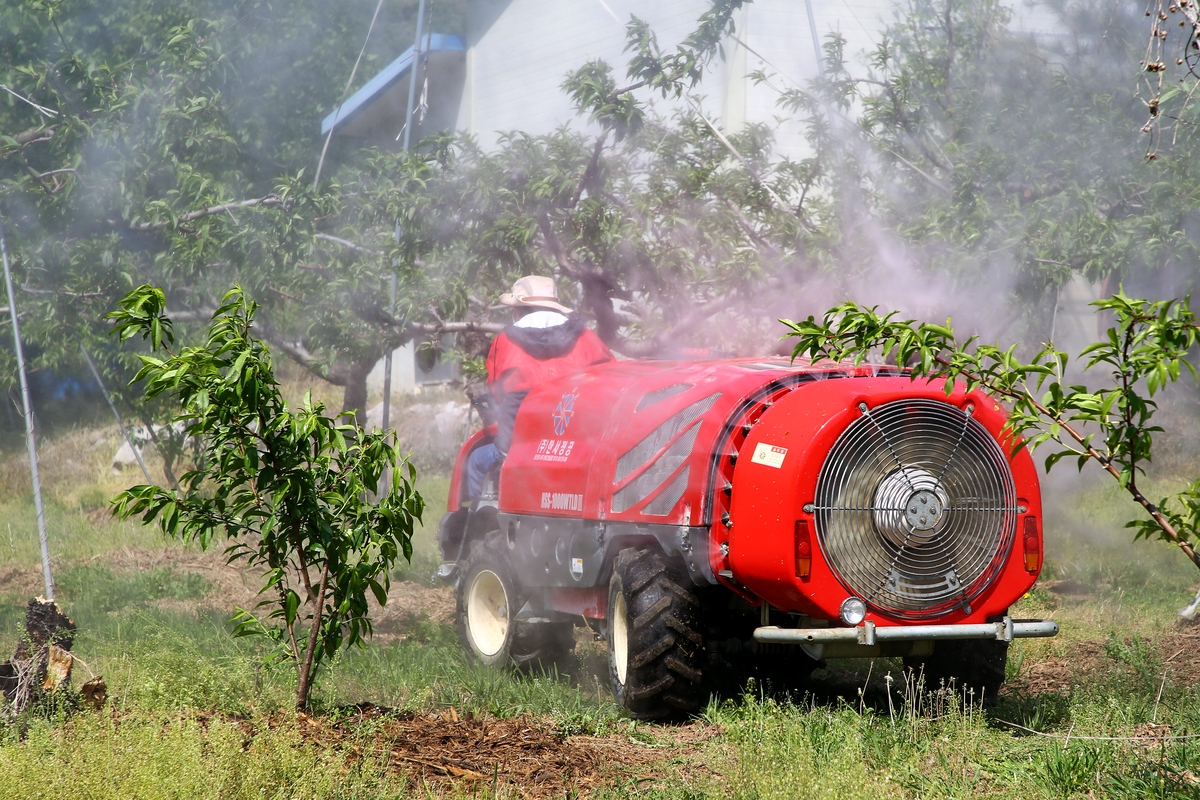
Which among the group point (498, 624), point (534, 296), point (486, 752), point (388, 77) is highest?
point (388, 77)

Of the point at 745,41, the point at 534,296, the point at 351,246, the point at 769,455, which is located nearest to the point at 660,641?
the point at 769,455

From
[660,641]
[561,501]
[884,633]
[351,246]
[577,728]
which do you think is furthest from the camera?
[351,246]

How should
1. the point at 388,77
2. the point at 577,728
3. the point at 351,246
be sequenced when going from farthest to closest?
1. the point at 388,77
2. the point at 351,246
3. the point at 577,728

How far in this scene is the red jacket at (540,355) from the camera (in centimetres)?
683

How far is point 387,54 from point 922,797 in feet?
50.2

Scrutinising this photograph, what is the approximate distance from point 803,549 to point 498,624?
2.84 meters

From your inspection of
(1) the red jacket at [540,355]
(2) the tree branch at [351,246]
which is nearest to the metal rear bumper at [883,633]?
(1) the red jacket at [540,355]

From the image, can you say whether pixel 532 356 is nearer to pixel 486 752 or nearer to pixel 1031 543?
pixel 486 752

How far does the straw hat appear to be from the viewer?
23.5 feet

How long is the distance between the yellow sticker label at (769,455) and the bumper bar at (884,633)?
0.68 metres

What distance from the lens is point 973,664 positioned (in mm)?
5422

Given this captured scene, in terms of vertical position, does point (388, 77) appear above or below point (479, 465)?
above

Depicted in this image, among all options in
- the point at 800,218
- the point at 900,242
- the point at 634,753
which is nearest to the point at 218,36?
the point at 800,218

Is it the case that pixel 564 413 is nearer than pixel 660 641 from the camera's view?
No
